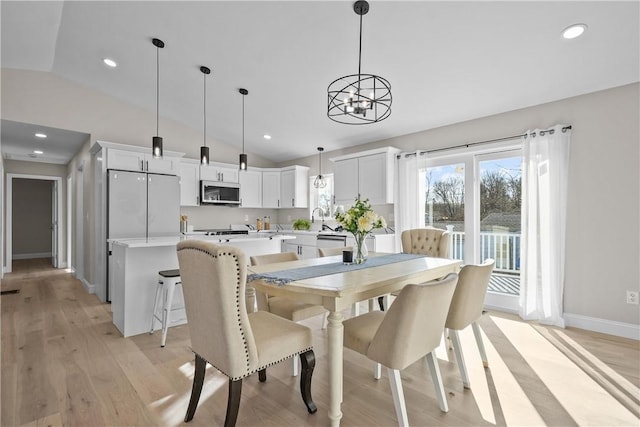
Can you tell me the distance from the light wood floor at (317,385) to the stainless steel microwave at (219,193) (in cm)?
286

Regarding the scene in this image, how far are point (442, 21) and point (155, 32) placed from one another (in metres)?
2.83

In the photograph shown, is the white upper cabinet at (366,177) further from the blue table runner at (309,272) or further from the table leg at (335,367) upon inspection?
the table leg at (335,367)

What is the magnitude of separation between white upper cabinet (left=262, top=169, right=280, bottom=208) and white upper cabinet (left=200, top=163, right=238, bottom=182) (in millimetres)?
628

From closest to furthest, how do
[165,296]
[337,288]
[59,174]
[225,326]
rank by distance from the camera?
[225,326]
[337,288]
[165,296]
[59,174]

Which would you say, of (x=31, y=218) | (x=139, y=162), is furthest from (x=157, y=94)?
(x=31, y=218)

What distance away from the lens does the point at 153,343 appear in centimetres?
287

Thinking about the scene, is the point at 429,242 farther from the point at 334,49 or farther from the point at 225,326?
the point at 225,326

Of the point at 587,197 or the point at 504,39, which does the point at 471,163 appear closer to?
the point at 587,197

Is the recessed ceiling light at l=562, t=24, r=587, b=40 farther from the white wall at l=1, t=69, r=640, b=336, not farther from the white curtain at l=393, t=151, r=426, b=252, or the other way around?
the white curtain at l=393, t=151, r=426, b=252

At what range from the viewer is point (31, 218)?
855 centimetres

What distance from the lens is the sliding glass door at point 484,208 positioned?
3.84 metres

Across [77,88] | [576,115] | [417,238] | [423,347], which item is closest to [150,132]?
[77,88]

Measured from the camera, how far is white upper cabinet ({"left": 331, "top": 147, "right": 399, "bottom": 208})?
4.65m

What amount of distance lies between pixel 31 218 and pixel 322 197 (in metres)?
8.26
